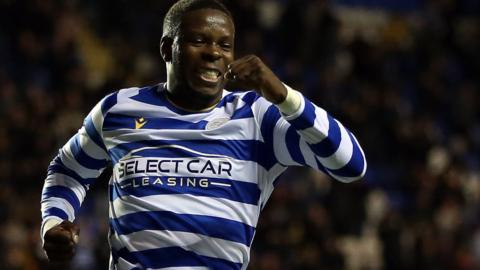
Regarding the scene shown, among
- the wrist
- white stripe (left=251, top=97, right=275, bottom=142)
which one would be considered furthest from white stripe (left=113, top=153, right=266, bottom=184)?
the wrist

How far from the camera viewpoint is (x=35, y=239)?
909 cm

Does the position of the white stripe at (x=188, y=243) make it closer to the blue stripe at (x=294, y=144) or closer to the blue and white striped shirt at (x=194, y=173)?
the blue and white striped shirt at (x=194, y=173)

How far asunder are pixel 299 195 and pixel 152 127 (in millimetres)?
7005

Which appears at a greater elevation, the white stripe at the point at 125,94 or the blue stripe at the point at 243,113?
the blue stripe at the point at 243,113

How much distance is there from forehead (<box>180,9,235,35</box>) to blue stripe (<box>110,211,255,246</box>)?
2.30 ft

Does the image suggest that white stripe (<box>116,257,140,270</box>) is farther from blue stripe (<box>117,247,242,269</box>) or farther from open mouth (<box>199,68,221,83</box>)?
open mouth (<box>199,68,221,83</box>)

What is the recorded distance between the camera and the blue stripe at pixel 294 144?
3.73 meters

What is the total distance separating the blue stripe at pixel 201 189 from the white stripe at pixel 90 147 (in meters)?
0.30

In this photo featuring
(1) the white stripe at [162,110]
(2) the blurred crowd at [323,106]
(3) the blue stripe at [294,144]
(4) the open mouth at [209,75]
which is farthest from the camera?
(2) the blurred crowd at [323,106]

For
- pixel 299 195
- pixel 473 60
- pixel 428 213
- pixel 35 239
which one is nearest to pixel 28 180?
pixel 35 239

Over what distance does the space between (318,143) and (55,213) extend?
1220mm

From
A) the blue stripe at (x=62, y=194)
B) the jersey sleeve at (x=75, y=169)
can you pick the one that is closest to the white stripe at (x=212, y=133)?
the jersey sleeve at (x=75, y=169)

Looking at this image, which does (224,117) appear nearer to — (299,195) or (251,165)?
(251,165)

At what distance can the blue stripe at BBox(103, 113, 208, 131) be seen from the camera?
3930 mm
